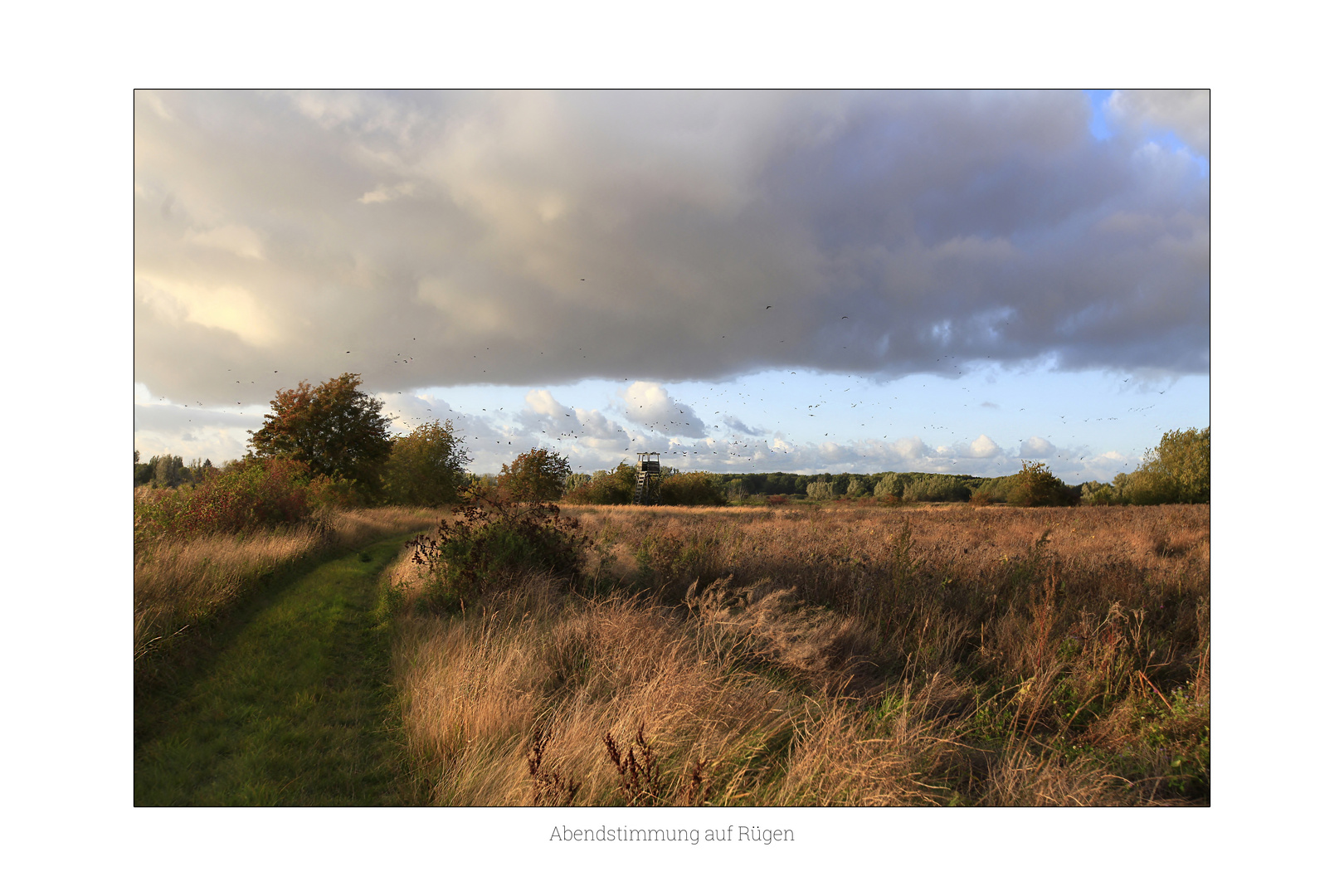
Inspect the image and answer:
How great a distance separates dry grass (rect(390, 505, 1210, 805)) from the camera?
11.4 feet

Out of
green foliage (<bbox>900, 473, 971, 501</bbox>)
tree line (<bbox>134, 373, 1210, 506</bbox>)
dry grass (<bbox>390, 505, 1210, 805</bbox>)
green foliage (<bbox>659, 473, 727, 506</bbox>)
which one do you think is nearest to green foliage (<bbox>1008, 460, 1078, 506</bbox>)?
tree line (<bbox>134, 373, 1210, 506</bbox>)

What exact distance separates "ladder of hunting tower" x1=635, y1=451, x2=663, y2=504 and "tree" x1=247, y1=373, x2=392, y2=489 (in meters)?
26.4

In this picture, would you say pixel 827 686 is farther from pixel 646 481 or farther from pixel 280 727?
pixel 646 481

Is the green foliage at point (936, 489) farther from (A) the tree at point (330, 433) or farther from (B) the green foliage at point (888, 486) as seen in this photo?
(A) the tree at point (330, 433)

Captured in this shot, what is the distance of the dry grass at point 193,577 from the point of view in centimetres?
627

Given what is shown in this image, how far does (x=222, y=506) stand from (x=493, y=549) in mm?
9448

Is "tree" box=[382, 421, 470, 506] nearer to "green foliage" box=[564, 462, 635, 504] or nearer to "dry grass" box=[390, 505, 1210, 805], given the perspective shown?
"green foliage" box=[564, 462, 635, 504]

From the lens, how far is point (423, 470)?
127 ft

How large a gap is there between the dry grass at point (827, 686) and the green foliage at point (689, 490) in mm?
47574

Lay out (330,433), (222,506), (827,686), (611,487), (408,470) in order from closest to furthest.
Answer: (827,686)
(222,506)
(330,433)
(408,470)
(611,487)

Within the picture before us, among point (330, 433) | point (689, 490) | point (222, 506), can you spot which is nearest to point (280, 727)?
point (222, 506)

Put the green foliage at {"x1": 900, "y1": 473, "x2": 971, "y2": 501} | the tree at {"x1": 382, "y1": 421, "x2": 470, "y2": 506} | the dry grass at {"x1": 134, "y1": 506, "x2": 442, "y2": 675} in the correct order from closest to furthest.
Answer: the dry grass at {"x1": 134, "y1": 506, "x2": 442, "y2": 675}
the tree at {"x1": 382, "y1": 421, "x2": 470, "y2": 506}
the green foliage at {"x1": 900, "y1": 473, "x2": 971, "y2": 501}

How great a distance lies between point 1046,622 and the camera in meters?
5.91
